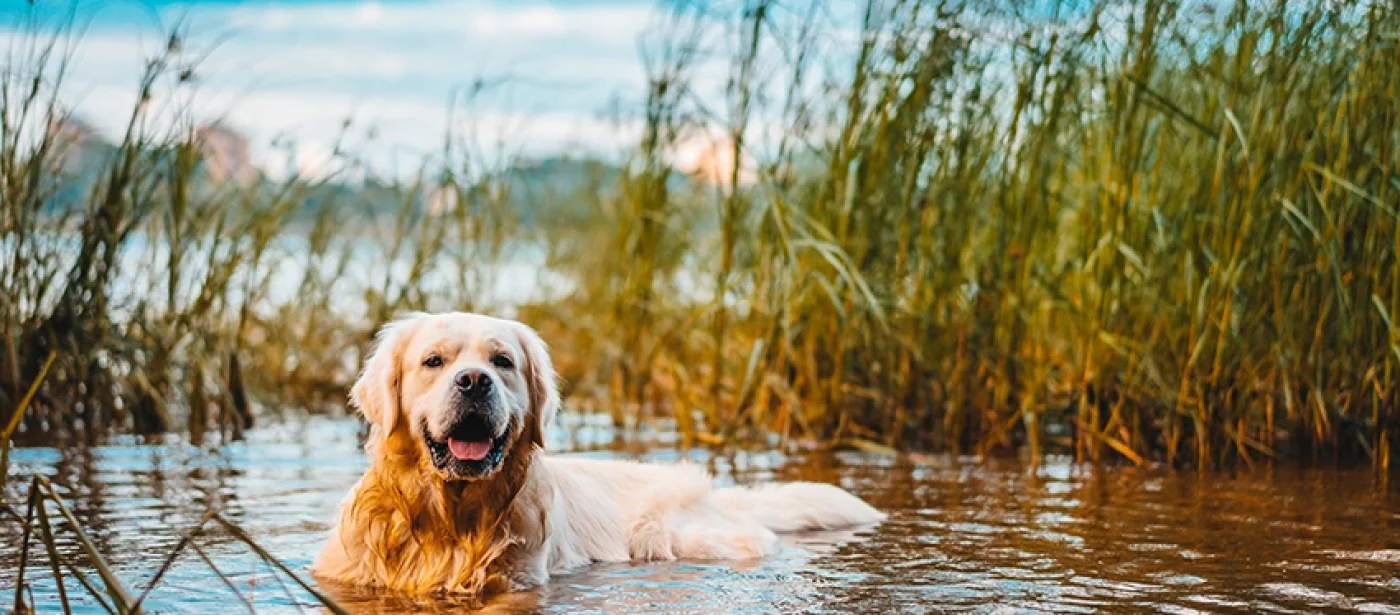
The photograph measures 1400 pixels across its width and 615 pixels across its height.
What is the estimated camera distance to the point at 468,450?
4680mm

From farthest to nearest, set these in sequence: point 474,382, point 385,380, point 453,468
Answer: point 385,380 < point 453,468 < point 474,382

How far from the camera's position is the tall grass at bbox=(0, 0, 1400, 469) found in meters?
6.90

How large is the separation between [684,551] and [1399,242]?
10.7 ft

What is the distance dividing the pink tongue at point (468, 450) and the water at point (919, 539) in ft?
1.35

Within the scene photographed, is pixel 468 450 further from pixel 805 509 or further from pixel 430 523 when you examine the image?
pixel 805 509

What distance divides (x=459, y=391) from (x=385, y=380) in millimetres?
334

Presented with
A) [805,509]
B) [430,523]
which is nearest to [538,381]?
[430,523]

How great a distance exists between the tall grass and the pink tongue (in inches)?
102

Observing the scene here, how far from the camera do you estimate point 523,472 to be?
16.0 feet

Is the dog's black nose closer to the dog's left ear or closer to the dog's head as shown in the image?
the dog's head

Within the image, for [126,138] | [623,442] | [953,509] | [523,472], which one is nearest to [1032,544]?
[953,509]

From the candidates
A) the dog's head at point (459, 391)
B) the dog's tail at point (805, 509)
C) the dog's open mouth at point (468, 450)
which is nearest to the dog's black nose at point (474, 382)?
the dog's head at point (459, 391)

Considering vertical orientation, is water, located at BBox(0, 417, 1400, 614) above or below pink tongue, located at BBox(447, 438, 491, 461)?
below

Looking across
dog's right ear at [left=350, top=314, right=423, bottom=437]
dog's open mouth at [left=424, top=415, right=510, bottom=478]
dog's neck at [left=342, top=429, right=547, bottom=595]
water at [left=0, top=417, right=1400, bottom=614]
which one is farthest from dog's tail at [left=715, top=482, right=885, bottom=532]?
dog's right ear at [left=350, top=314, right=423, bottom=437]
